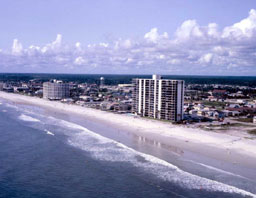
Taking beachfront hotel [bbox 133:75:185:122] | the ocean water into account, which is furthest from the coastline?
the ocean water

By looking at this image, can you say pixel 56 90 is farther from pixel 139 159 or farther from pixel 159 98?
pixel 139 159

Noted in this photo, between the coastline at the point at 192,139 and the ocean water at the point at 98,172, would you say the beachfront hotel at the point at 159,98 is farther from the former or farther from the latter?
the ocean water at the point at 98,172

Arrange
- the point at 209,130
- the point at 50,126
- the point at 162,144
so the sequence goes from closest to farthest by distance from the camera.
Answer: the point at 162,144 < the point at 209,130 < the point at 50,126

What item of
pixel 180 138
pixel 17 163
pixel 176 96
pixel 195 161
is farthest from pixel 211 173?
pixel 176 96

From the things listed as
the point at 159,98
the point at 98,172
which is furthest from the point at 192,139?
the point at 98,172

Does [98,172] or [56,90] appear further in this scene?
[56,90]

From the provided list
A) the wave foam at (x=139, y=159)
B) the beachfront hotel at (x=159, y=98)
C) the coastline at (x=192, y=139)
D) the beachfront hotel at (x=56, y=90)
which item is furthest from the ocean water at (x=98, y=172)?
the beachfront hotel at (x=56, y=90)

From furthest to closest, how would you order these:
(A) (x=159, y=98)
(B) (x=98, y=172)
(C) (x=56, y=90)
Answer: (C) (x=56, y=90) < (A) (x=159, y=98) < (B) (x=98, y=172)

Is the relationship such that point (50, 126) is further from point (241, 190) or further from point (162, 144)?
point (241, 190)
